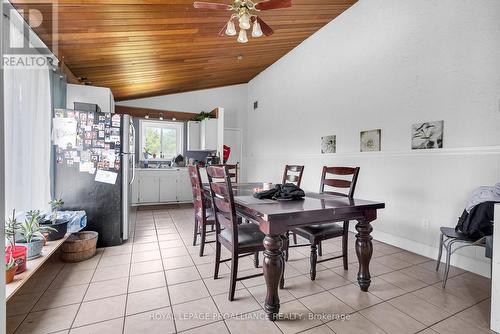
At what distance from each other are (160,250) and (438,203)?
129 inches

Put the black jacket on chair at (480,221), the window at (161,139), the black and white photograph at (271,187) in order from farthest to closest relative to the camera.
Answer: the window at (161,139) < the black jacket on chair at (480,221) < the black and white photograph at (271,187)

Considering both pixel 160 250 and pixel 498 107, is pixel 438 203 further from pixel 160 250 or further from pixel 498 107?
pixel 160 250

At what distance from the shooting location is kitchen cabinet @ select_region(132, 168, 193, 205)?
559 centimetres

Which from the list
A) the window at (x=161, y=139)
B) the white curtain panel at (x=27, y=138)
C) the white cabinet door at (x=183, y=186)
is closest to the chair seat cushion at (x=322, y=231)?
the white curtain panel at (x=27, y=138)

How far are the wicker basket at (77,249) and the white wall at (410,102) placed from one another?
11.4 ft

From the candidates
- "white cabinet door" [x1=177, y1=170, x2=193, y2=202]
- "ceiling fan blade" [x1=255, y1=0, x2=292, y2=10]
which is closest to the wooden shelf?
"ceiling fan blade" [x1=255, y1=0, x2=292, y2=10]

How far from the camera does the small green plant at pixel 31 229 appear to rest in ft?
6.77

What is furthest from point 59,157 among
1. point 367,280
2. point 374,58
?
point 374,58

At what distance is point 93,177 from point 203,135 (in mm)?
3409

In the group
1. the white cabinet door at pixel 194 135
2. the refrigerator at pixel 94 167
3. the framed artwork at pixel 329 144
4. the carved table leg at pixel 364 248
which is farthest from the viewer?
the white cabinet door at pixel 194 135

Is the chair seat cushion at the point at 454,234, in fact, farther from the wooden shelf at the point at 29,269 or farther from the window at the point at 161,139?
the window at the point at 161,139

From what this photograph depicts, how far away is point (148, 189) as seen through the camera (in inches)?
222

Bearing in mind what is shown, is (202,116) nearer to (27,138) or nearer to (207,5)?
(27,138)

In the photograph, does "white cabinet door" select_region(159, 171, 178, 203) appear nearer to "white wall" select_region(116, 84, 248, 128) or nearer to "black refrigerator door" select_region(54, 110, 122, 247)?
"white wall" select_region(116, 84, 248, 128)
